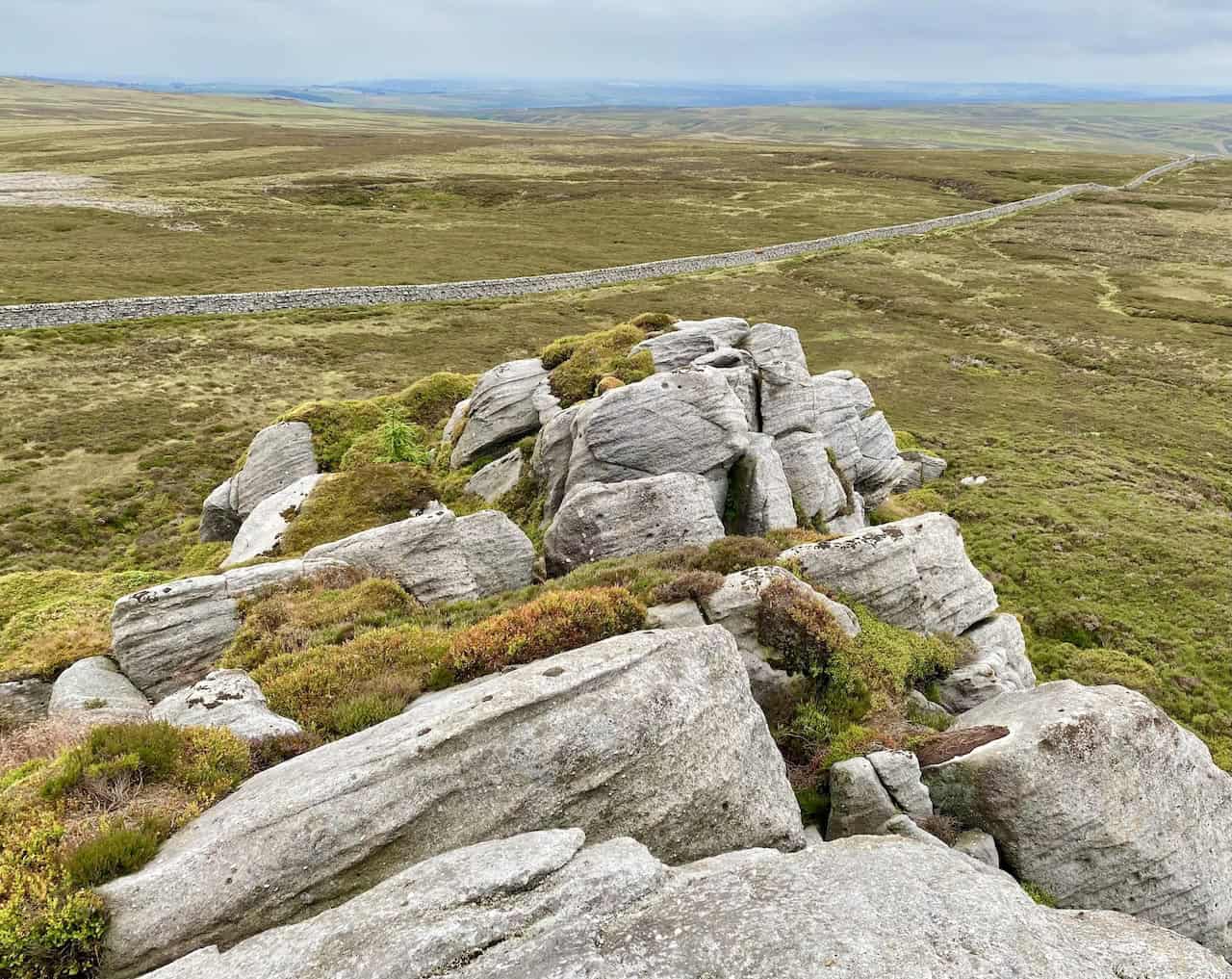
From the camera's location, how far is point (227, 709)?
14102mm

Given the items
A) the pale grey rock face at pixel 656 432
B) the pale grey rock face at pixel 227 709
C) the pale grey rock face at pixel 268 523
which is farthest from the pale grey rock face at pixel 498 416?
the pale grey rock face at pixel 227 709

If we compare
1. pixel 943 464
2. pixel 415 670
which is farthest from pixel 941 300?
pixel 415 670

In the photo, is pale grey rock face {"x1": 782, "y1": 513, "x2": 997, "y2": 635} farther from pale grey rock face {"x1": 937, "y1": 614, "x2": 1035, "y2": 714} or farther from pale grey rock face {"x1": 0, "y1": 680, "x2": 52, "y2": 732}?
pale grey rock face {"x1": 0, "y1": 680, "x2": 52, "y2": 732}

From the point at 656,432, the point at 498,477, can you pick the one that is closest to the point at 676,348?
the point at 656,432

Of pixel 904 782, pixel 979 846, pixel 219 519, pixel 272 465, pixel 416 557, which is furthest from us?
pixel 219 519

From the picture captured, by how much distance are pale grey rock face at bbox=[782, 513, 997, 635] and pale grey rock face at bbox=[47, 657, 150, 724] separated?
58.2ft

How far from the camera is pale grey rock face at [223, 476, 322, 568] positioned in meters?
27.2

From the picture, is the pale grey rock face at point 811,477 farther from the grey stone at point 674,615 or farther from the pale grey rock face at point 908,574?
the grey stone at point 674,615

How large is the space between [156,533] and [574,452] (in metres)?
25.7

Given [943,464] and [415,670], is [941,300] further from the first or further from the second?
[415,670]

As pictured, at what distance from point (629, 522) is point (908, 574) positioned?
917 cm

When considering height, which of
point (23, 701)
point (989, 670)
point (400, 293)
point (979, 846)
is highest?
point (400, 293)

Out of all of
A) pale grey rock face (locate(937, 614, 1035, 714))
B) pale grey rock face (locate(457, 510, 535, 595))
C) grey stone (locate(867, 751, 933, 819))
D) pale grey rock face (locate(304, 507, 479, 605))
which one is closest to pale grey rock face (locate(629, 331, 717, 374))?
pale grey rock face (locate(457, 510, 535, 595))

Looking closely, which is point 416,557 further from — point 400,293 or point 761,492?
point 400,293
